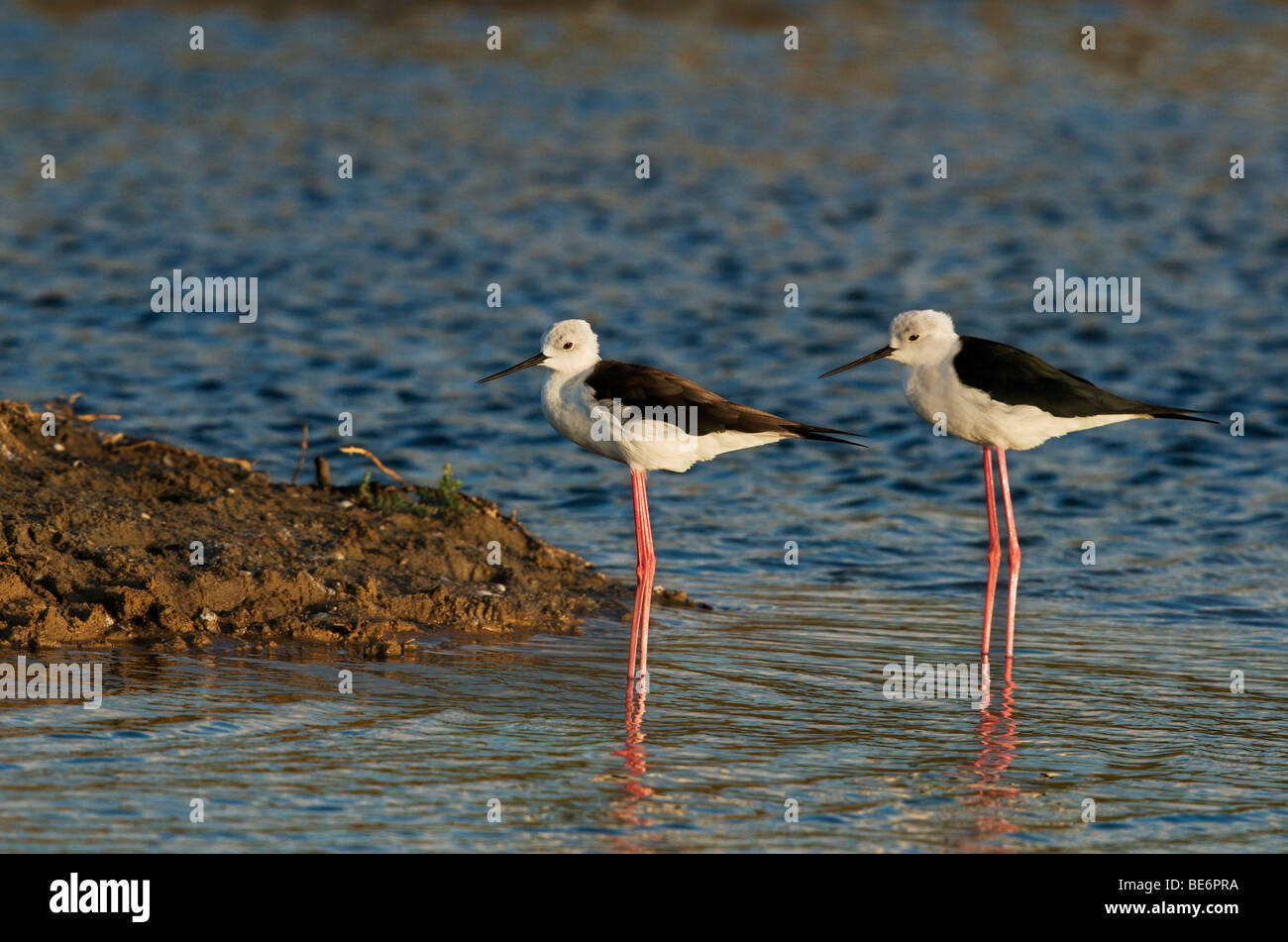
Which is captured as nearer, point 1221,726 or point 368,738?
point 368,738

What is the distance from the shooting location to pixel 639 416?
917 cm

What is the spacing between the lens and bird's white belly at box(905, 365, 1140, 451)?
32.4ft

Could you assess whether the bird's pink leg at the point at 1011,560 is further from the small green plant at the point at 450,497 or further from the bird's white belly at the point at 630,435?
the small green plant at the point at 450,497

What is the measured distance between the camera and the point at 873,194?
23.1 metres

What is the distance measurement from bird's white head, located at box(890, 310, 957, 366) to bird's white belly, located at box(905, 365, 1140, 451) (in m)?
0.08

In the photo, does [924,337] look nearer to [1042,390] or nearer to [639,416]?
[1042,390]

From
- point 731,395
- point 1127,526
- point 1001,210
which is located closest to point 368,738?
point 1127,526

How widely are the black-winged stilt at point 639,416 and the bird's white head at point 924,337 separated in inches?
45.5
